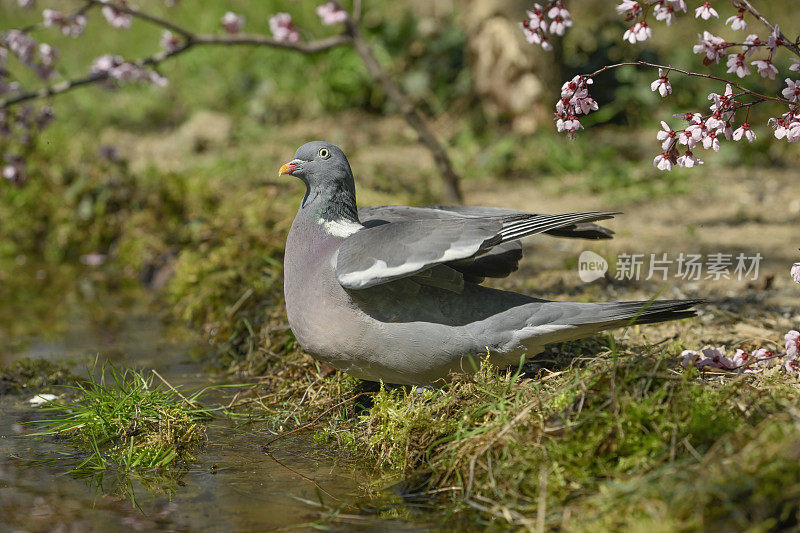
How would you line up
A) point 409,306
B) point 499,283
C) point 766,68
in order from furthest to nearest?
1. point 499,283
2. point 409,306
3. point 766,68

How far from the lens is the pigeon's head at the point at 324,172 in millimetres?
3447

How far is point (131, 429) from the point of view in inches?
133

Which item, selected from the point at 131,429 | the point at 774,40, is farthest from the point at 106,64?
the point at 774,40

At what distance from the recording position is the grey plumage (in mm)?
3154

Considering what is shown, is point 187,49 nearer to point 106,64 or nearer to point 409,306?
point 106,64

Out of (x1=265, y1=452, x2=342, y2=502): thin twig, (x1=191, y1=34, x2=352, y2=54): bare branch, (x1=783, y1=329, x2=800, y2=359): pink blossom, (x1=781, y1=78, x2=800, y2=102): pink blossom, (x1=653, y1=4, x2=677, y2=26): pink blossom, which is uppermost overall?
(x1=191, y1=34, x2=352, y2=54): bare branch

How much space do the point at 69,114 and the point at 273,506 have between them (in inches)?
287

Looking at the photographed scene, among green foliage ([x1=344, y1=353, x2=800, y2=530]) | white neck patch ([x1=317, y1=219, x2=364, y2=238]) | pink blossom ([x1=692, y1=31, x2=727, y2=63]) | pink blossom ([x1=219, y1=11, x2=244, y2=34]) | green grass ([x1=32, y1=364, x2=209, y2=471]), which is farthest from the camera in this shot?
pink blossom ([x1=219, y1=11, x2=244, y2=34])

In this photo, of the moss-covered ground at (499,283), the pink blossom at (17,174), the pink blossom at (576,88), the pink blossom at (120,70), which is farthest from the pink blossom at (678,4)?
the pink blossom at (17,174)

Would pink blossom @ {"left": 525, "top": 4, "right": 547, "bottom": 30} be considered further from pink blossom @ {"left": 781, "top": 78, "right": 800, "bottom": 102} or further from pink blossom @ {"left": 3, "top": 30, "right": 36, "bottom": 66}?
pink blossom @ {"left": 3, "top": 30, "right": 36, "bottom": 66}

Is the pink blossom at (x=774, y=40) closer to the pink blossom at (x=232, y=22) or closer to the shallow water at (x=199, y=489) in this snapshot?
the shallow water at (x=199, y=489)

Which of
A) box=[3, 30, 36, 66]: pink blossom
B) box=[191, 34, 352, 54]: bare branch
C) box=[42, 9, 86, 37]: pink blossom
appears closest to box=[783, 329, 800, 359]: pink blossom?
box=[191, 34, 352, 54]: bare branch

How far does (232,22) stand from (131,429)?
354cm

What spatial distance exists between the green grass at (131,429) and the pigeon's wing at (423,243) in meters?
0.92
